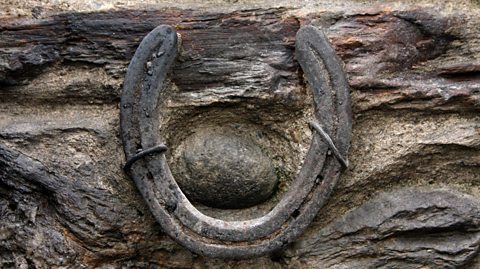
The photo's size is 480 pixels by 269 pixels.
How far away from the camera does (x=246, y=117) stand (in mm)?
1257

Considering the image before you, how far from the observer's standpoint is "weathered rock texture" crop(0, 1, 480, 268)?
1225 millimetres

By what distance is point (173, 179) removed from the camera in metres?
1.19

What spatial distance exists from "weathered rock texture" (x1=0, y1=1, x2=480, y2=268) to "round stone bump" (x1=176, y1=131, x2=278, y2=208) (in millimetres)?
30

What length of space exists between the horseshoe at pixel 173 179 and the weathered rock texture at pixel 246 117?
4 centimetres

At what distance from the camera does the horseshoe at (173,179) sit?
1.17 m

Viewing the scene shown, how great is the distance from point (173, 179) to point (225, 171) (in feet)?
0.30

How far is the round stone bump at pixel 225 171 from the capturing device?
121 centimetres

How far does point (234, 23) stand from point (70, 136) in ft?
1.17

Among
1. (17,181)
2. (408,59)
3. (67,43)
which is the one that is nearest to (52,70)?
(67,43)

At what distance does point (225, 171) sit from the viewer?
3.94 ft

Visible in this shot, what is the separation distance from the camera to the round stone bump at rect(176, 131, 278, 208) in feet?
3.95

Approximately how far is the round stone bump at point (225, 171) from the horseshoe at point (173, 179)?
0.16 ft

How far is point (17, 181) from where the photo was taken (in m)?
1.22

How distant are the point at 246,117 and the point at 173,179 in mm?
179
